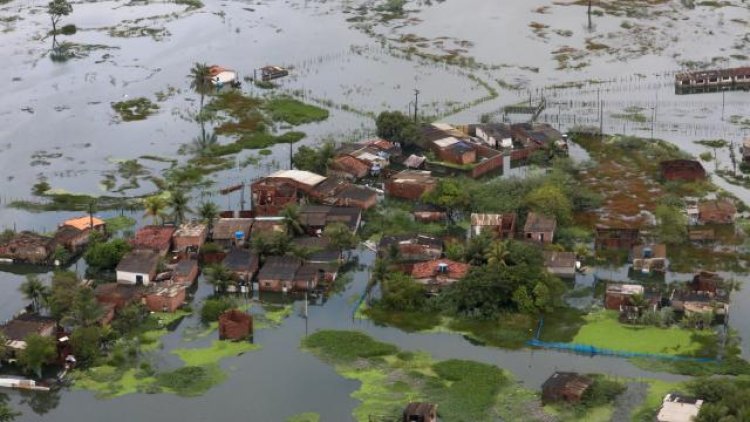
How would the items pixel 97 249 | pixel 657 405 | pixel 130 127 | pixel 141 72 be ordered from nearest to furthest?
pixel 657 405 → pixel 97 249 → pixel 130 127 → pixel 141 72

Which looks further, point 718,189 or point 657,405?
point 718,189

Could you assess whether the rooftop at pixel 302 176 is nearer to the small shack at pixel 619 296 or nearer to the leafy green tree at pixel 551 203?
the leafy green tree at pixel 551 203

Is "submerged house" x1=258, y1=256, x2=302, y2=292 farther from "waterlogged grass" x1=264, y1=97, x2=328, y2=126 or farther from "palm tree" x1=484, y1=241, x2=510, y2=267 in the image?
"waterlogged grass" x1=264, y1=97, x2=328, y2=126

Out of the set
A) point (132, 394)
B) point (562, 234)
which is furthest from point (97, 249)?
point (562, 234)

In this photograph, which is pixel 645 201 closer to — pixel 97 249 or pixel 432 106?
pixel 432 106

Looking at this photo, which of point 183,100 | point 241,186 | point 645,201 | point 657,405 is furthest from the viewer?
point 183,100

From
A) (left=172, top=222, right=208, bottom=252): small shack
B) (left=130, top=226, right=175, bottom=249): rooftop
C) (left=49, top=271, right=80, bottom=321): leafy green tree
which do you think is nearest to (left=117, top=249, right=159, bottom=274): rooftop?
(left=130, top=226, right=175, bottom=249): rooftop

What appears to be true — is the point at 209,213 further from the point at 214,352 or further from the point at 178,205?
the point at 214,352
